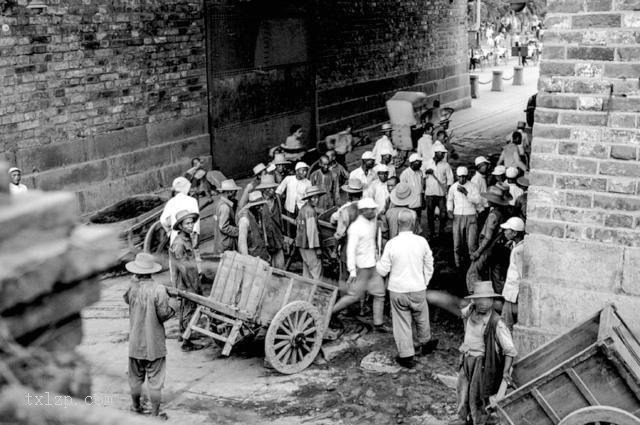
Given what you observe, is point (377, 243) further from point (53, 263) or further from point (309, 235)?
point (53, 263)

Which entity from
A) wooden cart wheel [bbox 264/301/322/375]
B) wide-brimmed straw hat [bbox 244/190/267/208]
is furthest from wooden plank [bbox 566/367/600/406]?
wide-brimmed straw hat [bbox 244/190/267/208]

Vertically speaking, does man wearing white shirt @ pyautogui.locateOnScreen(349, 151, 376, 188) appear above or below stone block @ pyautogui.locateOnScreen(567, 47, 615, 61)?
below

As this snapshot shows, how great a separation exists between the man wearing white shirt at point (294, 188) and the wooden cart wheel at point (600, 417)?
279 inches

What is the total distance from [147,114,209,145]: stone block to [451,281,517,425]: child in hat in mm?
9777

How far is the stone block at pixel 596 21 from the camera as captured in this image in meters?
7.08

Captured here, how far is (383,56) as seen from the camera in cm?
2517

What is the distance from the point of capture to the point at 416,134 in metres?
21.0

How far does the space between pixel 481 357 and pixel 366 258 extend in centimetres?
322

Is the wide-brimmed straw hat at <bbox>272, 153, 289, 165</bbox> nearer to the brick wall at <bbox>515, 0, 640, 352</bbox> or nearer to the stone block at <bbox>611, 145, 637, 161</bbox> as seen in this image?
the brick wall at <bbox>515, 0, 640, 352</bbox>

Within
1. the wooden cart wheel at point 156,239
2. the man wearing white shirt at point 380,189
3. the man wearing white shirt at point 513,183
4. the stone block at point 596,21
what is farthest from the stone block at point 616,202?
the wooden cart wheel at point 156,239

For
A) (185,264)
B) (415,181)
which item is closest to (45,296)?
(185,264)

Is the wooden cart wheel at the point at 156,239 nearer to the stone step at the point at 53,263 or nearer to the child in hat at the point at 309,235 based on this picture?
the child in hat at the point at 309,235

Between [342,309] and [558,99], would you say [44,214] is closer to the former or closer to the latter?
[558,99]

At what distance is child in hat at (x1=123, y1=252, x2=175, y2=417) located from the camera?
8109mm
